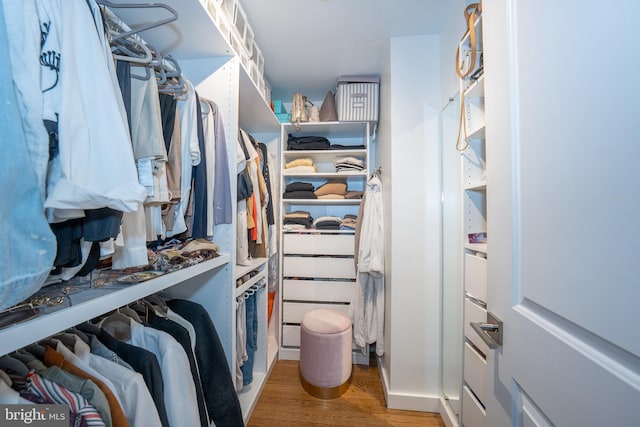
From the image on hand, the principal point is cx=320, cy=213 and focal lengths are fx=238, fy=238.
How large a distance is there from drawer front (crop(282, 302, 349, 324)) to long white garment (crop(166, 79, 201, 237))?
1.32 metres

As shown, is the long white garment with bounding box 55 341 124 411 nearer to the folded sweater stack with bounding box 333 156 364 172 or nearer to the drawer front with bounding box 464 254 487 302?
the drawer front with bounding box 464 254 487 302

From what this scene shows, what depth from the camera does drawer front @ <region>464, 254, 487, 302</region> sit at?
956 mm

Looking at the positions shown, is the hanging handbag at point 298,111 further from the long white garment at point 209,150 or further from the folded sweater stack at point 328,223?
the long white garment at point 209,150

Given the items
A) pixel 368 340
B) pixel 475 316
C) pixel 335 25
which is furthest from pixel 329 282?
pixel 335 25

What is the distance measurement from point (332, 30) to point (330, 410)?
2.35 meters

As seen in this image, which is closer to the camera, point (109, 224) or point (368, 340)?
point (109, 224)

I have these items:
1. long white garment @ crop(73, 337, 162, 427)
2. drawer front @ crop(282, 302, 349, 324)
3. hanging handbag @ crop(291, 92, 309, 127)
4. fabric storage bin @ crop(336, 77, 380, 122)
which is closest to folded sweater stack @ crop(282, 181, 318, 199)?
hanging handbag @ crop(291, 92, 309, 127)

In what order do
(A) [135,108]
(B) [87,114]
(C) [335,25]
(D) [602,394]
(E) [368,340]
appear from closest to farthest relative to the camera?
1. (D) [602,394]
2. (B) [87,114]
3. (A) [135,108]
4. (C) [335,25]
5. (E) [368,340]

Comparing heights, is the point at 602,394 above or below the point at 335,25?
below

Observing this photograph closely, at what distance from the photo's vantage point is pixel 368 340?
173 centimetres

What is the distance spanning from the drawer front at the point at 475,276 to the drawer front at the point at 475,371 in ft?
0.83

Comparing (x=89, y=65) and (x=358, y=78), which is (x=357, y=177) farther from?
(x=89, y=65)

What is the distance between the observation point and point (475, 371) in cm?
102

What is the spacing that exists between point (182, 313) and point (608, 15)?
4.65 ft
